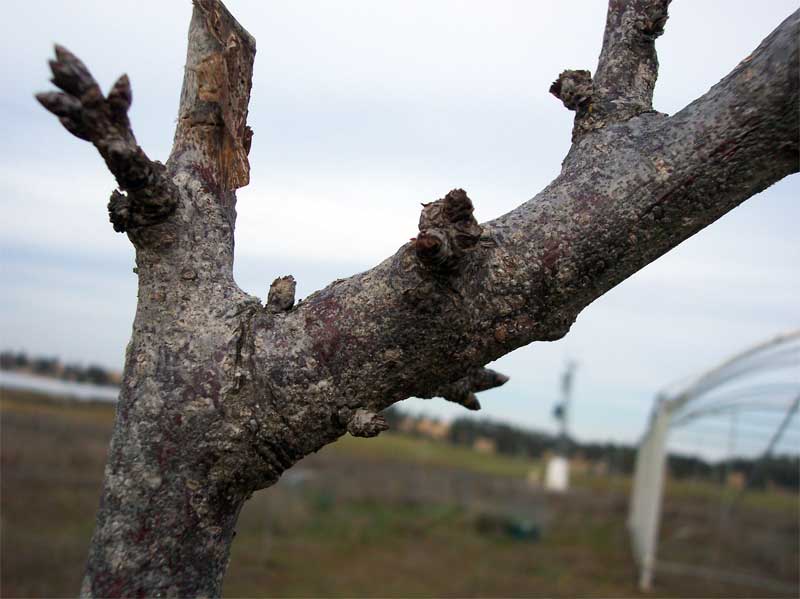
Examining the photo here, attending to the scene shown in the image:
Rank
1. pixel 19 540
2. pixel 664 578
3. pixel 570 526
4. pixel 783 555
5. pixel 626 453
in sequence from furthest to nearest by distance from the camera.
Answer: pixel 626 453 < pixel 570 526 < pixel 664 578 < pixel 783 555 < pixel 19 540

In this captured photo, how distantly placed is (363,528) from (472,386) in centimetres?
1222

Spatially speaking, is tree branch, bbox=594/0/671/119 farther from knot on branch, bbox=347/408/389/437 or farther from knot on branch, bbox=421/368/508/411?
knot on branch, bbox=347/408/389/437

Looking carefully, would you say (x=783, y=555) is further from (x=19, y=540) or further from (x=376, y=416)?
(x=376, y=416)

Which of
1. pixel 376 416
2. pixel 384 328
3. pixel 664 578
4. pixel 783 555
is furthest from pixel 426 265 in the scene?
pixel 664 578

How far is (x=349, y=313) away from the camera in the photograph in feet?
3.89

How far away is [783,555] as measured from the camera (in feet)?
31.7

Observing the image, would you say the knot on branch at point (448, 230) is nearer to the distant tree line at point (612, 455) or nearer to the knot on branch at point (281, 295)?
the knot on branch at point (281, 295)

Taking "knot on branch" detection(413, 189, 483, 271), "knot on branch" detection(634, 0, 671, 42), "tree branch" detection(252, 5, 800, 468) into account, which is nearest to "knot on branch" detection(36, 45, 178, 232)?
"tree branch" detection(252, 5, 800, 468)

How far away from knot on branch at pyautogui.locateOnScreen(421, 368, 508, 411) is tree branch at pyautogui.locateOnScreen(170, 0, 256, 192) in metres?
0.59

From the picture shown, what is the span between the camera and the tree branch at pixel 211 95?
4.57 feet

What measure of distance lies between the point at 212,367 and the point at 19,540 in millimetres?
8977

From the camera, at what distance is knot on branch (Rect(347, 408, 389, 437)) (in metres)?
1.13

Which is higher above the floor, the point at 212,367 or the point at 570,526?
the point at 212,367

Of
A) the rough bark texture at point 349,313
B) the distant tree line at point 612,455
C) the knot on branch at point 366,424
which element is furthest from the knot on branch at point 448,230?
the distant tree line at point 612,455
